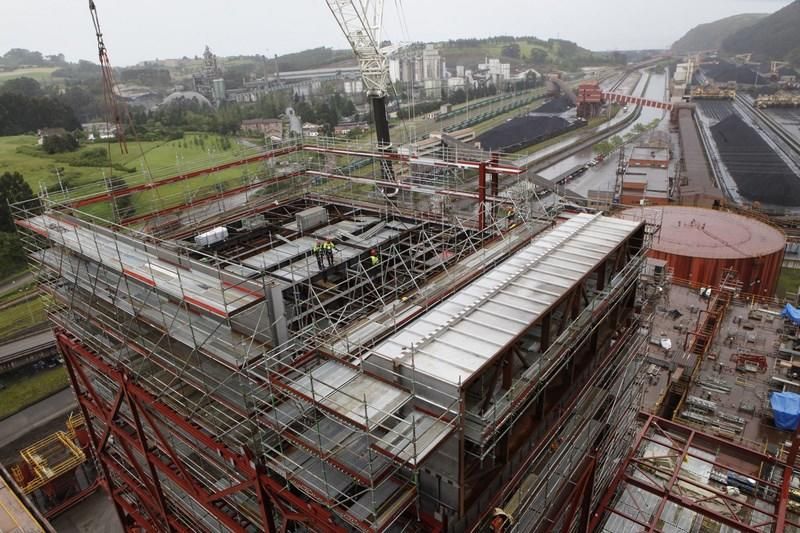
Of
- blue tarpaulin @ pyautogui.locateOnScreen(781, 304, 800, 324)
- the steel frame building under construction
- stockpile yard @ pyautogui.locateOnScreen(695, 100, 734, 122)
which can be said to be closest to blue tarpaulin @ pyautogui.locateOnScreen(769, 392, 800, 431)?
→ blue tarpaulin @ pyautogui.locateOnScreen(781, 304, 800, 324)

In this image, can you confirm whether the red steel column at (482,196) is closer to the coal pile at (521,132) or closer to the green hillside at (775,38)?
the coal pile at (521,132)

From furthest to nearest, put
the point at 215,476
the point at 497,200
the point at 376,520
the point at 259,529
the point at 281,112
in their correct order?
the point at 281,112, the point at 497,200, the point at 215,476, the point at 259,529, the point at 376,520

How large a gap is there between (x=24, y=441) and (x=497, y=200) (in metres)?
37.3

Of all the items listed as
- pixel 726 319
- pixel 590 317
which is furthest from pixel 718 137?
pixel 590 317

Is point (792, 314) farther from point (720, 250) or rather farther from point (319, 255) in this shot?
point (319, 255)

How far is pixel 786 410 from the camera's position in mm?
29672

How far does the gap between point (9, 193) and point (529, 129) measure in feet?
293

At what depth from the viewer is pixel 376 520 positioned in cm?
1041

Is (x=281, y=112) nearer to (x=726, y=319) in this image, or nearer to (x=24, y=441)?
(x=24, y=441)

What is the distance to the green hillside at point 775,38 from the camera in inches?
5330

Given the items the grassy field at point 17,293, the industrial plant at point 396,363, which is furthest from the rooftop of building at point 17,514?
the grassy field at point 17,293

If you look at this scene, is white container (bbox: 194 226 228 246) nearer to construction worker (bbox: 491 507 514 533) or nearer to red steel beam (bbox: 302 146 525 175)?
red steel beam (bbox: 302 146 525 175)

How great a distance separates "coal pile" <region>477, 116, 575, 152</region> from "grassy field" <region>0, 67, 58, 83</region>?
105038 millimetres

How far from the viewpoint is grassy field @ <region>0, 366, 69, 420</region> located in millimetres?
39219
